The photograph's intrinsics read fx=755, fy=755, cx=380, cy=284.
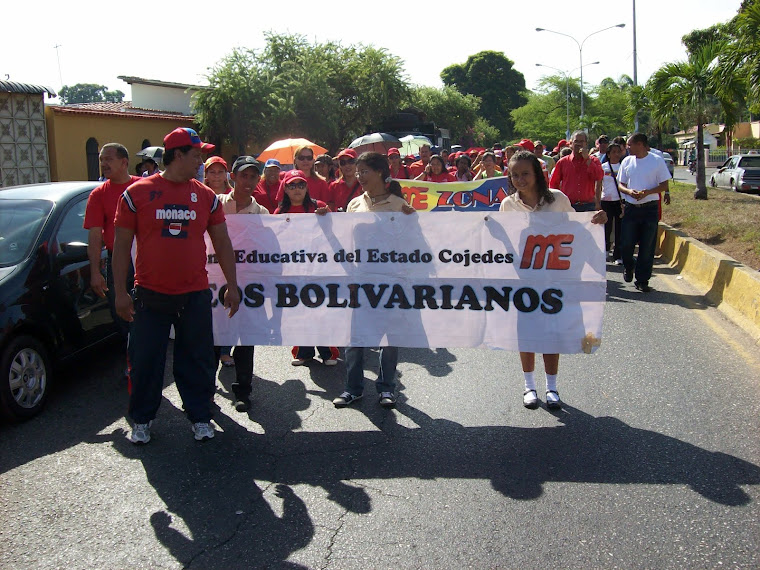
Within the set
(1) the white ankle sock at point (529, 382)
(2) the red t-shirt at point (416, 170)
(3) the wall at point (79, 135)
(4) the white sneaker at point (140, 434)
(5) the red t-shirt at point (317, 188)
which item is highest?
(3) the wall at point (79, 135)

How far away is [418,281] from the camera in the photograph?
5375 mm

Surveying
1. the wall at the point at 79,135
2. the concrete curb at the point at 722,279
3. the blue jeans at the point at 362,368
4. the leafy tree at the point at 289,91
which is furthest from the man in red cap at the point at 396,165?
the leafy tree at the point at 289,91

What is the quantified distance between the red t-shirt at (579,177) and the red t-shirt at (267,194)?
4140 millimetres

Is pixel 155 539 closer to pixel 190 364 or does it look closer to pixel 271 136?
pixel 190 364

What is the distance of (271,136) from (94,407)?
2781 centimetres

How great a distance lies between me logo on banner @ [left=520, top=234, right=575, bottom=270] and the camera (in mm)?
5184

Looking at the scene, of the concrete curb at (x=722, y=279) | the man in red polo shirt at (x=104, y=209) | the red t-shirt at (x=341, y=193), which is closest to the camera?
the man in red polo shirt at (x=104, y=209)

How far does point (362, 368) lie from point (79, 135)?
22591 mm

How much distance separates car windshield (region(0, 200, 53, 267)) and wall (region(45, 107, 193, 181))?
19090mm

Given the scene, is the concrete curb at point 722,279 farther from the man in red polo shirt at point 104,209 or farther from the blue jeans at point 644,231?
the man in red polo shirt at point 104,209

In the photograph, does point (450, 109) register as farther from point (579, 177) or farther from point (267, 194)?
point (267, 194)

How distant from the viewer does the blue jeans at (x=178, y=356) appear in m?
4.77

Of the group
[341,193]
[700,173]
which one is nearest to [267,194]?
[341,193]

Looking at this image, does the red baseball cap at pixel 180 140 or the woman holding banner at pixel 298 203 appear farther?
the woman holding banner at pixel 298 203
